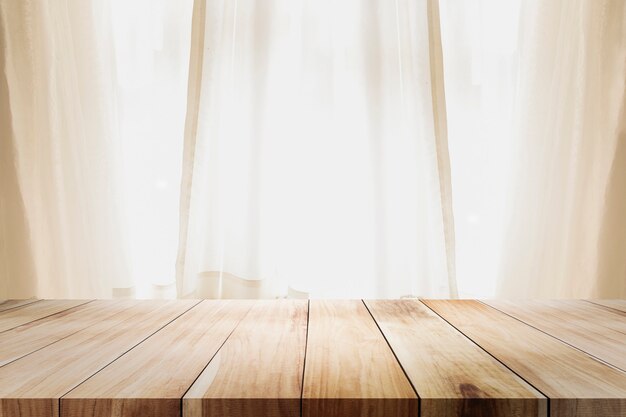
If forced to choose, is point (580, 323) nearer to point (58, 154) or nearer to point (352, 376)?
point (352, 376)

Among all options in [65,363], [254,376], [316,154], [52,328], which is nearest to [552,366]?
[254,376]

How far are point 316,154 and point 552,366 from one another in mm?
911

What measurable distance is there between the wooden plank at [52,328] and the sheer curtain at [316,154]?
397 millimetres

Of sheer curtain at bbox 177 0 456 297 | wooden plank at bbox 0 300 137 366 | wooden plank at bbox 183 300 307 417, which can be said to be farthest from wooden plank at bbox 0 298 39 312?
wooden plank at bbox 183 300 307 417

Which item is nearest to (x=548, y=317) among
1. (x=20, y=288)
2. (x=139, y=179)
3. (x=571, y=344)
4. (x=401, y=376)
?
(x=571, y=344)

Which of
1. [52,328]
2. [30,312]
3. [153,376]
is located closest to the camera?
[153,376]

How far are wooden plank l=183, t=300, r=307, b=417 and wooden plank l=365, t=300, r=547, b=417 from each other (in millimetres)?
144

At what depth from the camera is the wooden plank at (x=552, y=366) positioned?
18.8 inches

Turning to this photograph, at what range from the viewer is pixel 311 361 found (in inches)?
22.9

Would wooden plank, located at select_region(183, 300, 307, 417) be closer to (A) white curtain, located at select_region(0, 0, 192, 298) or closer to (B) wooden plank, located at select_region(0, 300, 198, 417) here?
(B) wooden plank, located at select_region(0, 300, 198, 417)

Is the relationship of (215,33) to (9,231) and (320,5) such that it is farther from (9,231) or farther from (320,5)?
(9,231)

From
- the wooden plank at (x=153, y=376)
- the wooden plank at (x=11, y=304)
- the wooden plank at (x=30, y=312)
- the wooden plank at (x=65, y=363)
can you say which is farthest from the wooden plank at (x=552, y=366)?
the wooden plank at (x=11, y=304)

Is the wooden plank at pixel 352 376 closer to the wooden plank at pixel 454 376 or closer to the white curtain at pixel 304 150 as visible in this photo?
the wooden plank at pixel 454 376

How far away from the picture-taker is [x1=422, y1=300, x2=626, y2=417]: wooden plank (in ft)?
1.57
